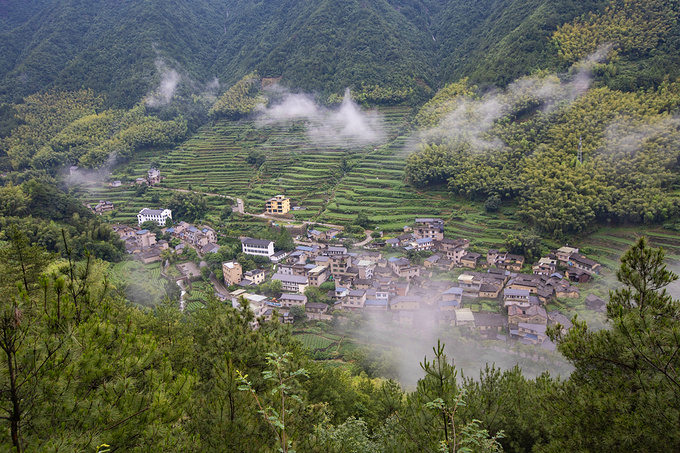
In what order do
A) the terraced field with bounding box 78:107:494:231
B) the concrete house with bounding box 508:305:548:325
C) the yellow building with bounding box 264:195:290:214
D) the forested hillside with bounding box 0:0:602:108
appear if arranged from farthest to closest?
1. the forested hillside with bounding box 0:0:602:108
2. the yellow building with bounding box 264:195:290:214
3. the terraced field with bounding box 78:107:494:231
4. the concrete house with bounding box 508:305:548:325

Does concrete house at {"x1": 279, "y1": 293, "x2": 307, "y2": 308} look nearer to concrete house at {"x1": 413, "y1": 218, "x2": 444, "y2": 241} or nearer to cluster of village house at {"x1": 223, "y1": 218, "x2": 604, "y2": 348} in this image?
cluster of village house at {"x1": 223, "y1": 218, "x2": 604, "y2": 348}

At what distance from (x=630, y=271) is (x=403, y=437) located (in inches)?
139

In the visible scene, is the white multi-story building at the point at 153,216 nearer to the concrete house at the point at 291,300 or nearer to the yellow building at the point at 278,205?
the yellow building at the point at 278,205

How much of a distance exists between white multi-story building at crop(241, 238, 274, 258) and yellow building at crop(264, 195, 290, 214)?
4.88 m

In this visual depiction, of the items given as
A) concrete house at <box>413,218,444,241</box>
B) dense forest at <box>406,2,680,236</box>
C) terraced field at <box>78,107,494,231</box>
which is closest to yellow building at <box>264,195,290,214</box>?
terraced field at <box>78,107,494,231</box>

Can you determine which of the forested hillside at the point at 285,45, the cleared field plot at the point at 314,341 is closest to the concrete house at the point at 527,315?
the cleared field plot at the point at 314,341

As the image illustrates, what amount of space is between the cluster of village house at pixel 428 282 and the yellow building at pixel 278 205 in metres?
5.04

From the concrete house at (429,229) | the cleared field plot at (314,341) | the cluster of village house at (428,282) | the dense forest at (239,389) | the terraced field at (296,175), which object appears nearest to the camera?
the dense forest at (239,389)

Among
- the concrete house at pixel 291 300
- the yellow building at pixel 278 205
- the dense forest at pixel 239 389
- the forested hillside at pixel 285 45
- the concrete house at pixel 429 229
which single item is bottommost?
the concrete house at pixel 291 300

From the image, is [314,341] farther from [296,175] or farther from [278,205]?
[296,175]

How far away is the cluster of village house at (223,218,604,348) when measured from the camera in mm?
16500

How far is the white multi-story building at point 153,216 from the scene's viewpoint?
29938mm

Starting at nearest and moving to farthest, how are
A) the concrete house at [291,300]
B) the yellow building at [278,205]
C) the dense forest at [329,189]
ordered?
the dense forest at [329,189] < the concrete house at [291,300] < the yellow building at [278,205]

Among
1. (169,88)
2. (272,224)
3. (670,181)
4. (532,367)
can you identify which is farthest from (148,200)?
(670,181)
